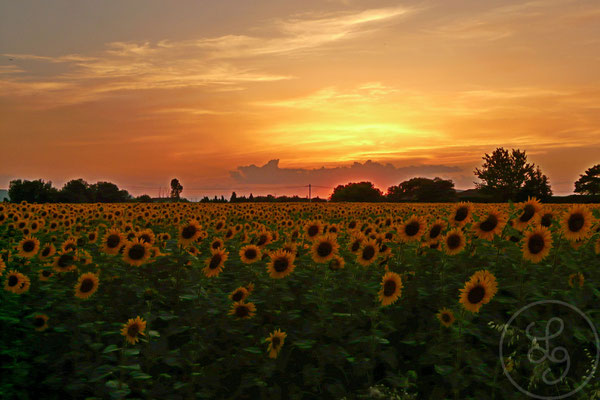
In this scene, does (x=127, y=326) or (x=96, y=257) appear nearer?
(x=127, y=326)

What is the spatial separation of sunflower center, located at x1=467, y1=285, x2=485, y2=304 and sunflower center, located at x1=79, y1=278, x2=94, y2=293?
4609 millimetres

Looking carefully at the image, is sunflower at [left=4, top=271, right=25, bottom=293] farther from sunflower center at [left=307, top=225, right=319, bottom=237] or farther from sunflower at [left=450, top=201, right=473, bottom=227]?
sunflower at [left=450, top=201, right=473, bottom=227]

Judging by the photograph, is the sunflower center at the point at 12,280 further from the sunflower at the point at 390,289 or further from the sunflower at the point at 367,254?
the sunflower at the point at 390,289

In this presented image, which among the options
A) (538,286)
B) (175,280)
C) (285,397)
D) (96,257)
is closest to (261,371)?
(285,397)

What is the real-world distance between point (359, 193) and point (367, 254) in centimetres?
7005

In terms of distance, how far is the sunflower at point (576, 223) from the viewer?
6.77 m

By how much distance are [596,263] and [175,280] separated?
236 inches

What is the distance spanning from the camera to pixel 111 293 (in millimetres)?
7164

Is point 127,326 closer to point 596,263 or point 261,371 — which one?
point 261,371

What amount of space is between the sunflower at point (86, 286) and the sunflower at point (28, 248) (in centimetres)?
307

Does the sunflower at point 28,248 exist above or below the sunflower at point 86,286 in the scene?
above

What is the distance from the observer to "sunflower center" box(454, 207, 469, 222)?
7.25 meters

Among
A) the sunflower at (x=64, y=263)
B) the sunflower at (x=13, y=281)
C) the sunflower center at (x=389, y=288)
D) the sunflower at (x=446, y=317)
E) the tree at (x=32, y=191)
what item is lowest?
the sunflower at (x=446, y=317)

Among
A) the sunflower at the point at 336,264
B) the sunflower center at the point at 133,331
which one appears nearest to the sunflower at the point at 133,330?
the sunflower center at the point at 133,331
